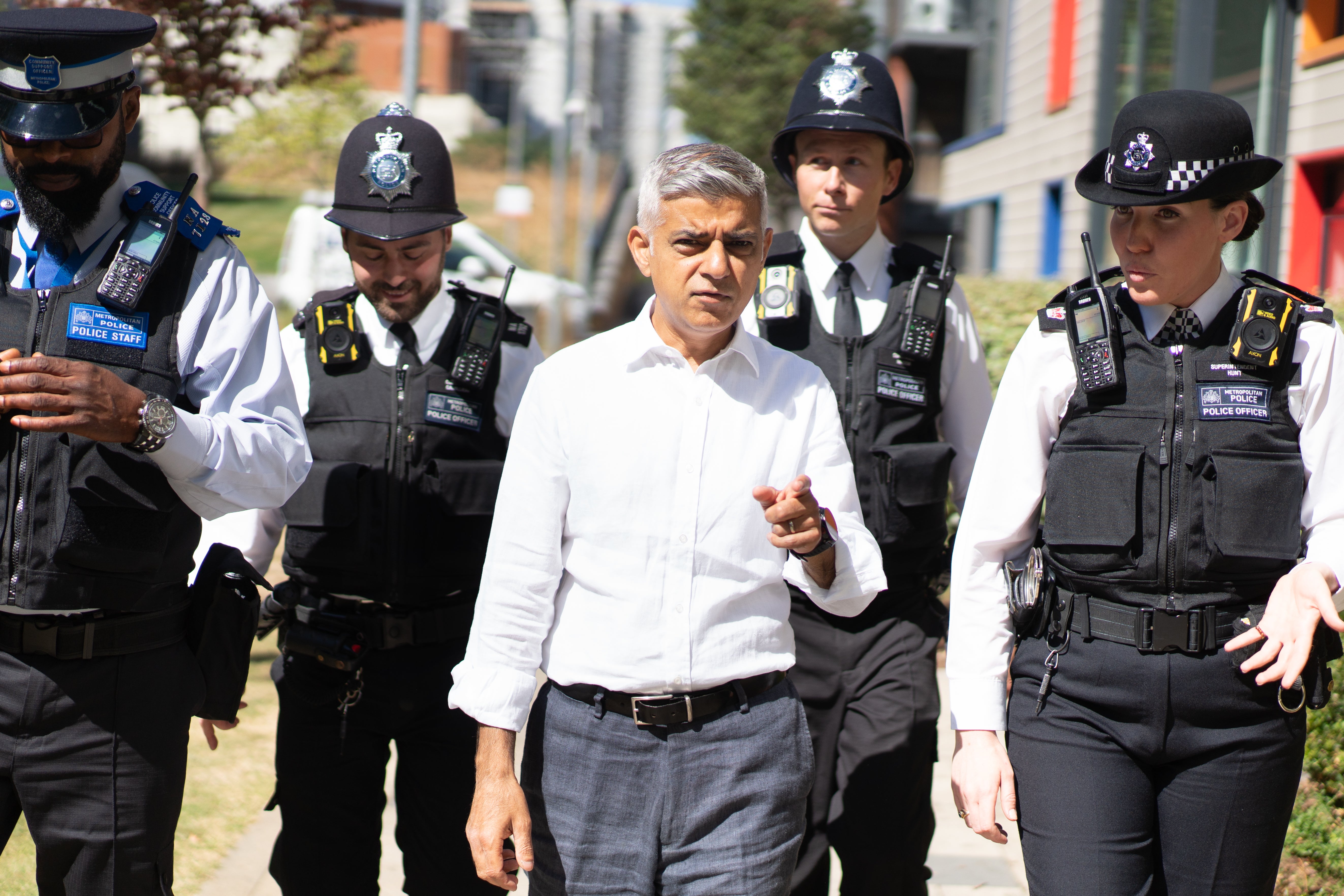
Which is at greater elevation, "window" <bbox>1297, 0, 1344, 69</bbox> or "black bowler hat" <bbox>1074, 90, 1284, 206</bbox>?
"window" <bbox>1297, 0, 1344, 69</bbox>

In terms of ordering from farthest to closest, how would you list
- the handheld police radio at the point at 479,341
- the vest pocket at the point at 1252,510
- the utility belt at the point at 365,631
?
the handheld police radio at the point at 479,341, the utility belt at the point at 365,631, the vest pocket at the point at 1252,510

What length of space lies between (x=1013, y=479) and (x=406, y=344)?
1778mm

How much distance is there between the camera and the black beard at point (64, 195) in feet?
9.54

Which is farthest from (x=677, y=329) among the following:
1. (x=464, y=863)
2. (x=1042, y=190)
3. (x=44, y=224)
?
(x=1042, y=190)

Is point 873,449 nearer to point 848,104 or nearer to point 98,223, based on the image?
point 848,104

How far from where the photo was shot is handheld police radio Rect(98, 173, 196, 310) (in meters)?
2.84

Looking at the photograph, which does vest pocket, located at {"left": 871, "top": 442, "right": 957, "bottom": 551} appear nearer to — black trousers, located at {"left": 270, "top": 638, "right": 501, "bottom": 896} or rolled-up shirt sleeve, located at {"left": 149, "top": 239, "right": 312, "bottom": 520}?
Answer: black trousers, located at {"left": 270, "top": 638, "right": 501, "bottom": 896}

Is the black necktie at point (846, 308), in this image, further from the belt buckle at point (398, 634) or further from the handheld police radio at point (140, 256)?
the handheld police radio at point (140, 256)

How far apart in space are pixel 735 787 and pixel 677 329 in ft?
3.09

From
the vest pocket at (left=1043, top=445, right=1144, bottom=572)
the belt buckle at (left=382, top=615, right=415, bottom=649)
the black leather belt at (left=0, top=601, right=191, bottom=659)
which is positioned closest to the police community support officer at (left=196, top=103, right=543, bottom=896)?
the belt buckle at (left=382, top=615, right=415, bottom=649)

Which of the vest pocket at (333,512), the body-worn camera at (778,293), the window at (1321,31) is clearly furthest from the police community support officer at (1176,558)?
the window at (1321,31)

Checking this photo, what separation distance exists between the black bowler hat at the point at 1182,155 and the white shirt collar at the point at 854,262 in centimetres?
119

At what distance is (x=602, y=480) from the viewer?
272cm

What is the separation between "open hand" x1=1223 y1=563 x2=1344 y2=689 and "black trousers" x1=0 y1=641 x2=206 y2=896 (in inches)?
89.2
